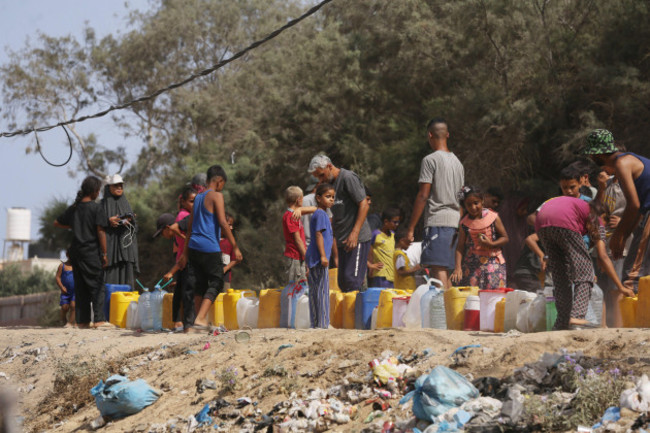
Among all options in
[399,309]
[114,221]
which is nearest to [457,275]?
[399,309]

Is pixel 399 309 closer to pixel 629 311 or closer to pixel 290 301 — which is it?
pixel 290 301

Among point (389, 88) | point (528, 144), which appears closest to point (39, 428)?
point (528, 144)

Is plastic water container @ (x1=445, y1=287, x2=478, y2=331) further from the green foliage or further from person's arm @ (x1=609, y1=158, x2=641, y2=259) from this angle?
the green foliage

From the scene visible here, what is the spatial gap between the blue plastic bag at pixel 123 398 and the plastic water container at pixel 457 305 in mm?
2646

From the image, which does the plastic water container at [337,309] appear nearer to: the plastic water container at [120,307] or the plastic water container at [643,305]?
the plastic water container at [643,305]

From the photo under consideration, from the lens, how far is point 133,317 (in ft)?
40.1

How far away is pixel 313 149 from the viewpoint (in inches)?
944

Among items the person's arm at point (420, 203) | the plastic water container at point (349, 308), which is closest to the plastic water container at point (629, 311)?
the person's arm at point (420, 203)

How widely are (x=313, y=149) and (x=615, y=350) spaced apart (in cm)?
1834

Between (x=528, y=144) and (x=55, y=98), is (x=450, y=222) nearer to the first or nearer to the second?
(x=528, y=144)

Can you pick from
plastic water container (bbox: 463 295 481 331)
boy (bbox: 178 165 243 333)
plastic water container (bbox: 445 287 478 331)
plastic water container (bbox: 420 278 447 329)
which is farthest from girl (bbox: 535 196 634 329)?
boy (bbox: 178 165 243 333)

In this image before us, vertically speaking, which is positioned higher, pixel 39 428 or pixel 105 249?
pixel 105 249

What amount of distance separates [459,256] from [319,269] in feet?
4.70

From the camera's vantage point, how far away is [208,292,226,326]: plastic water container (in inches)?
437
